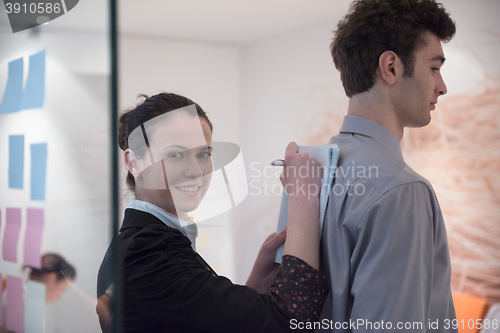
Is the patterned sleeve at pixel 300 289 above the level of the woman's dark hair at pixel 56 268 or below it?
below

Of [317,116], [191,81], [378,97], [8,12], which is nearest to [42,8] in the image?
[8,12]

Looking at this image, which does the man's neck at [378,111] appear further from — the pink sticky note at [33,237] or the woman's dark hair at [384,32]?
the pink sticky note at [33,237]

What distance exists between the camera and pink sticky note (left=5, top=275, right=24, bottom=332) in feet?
1.32

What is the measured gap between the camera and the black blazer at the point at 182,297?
0.72 meters

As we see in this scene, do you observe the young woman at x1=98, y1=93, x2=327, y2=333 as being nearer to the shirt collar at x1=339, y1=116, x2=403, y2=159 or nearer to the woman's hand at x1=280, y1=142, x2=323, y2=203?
the woman's hand at x1=280, y1=142, x2=323, y2=203

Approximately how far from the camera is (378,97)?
2.61 ft

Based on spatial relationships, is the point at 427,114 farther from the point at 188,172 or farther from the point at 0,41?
the point at 0,41

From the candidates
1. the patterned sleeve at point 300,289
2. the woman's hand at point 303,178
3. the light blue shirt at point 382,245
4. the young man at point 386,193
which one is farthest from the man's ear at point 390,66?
the patterned sleeve at point 300,289

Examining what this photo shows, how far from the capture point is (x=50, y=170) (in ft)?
1.27

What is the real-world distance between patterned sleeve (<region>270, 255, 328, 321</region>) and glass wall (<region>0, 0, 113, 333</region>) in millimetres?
396

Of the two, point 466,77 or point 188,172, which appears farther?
point 466,77

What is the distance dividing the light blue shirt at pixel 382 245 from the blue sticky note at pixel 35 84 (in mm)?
525

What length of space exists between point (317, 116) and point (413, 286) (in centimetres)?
192

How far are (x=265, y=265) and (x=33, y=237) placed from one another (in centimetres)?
64
